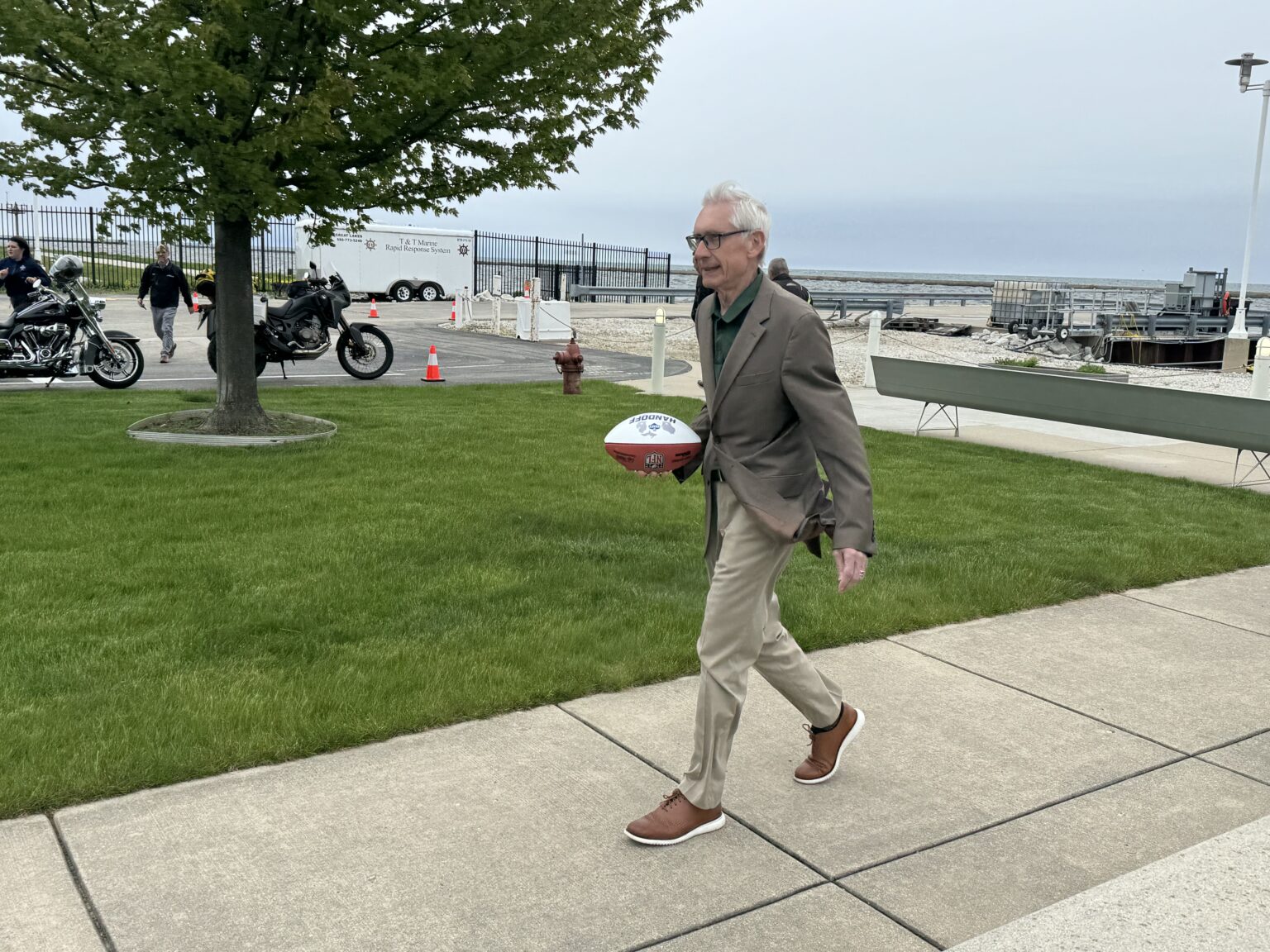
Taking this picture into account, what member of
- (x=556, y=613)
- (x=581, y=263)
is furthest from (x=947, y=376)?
(x=581, y=263)

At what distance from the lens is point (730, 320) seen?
A: 3445 millimetres

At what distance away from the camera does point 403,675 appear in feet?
14.9

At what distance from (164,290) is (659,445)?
52.4ft

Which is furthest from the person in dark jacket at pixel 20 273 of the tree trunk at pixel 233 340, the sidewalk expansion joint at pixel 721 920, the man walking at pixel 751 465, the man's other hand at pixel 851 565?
the sidewalk expansion joint at pixel 721 920

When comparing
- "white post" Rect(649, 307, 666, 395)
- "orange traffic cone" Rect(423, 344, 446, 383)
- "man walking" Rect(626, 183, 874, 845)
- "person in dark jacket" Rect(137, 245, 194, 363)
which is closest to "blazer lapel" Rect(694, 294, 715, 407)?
"man walking" Rect(626, 183, 874, 845)

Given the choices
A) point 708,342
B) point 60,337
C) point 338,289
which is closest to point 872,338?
→ point 338,289

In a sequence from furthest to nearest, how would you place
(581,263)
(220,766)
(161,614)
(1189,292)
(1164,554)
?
1. (581,263)
2. (1189,292)
3. (1164,554)
4. (161,614)
5. (220,766)

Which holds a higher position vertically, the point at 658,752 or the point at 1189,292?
the point at 1189,292

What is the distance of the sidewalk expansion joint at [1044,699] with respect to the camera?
4.25 meters

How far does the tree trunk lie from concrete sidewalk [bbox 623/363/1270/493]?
6535mm

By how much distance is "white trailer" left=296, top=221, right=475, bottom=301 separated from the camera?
1414 inches

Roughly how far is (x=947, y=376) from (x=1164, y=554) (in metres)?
5.13

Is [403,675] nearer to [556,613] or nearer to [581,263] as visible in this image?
[556,613]

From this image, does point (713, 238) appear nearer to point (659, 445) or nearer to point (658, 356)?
→ point (659, 445)
